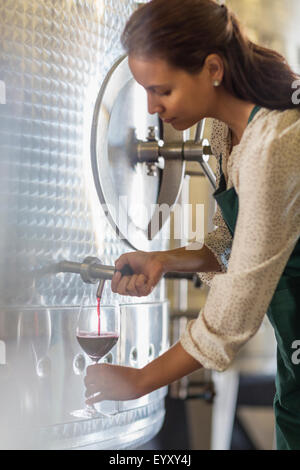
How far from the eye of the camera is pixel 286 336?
1.21 meters

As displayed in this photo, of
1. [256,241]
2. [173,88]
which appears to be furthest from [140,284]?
[173,88]

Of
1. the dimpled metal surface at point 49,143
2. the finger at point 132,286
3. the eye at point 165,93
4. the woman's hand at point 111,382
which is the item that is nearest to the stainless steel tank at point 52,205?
the dimpled metal surface at point 49,143

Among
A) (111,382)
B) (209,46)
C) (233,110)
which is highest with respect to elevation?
(209,46)

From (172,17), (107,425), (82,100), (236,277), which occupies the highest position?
(172,17)

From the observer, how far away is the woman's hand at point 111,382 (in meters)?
1.01

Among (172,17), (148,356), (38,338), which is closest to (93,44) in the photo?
(172,17)

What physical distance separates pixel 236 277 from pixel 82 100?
64 cm

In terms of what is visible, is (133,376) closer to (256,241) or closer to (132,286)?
(132,286)

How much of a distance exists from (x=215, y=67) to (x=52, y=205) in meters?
0.48

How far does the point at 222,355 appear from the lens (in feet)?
3.28

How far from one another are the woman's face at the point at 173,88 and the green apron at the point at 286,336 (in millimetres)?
202

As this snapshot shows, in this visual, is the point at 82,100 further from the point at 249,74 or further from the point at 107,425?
the point at 107,425

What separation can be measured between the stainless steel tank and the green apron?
13.7 inches

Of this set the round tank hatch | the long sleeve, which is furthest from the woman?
the round tank hatch
